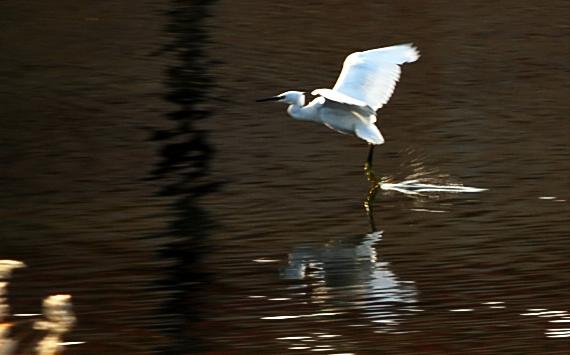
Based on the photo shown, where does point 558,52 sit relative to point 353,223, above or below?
above

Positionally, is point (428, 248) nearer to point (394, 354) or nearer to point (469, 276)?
point (469, 276)

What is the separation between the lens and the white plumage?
32.0ft

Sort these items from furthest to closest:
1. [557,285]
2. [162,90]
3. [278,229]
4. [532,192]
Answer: [162,90], [532,192], [278,229], [557,285]

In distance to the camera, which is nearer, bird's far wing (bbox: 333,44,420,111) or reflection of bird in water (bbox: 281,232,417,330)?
reflection of bird in water (bbox: 281,232,417,330)

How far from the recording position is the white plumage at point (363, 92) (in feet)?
32.0

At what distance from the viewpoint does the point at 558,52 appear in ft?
49.4

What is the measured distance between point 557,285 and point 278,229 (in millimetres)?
2187

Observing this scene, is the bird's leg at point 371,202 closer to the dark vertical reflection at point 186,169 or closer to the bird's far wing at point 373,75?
the bird's far wing at point 373,75

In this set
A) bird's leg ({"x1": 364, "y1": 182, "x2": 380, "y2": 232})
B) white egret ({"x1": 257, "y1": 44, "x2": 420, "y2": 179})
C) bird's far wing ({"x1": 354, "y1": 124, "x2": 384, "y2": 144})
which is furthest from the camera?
white egret ({"x1": 257, "y1": 44, "x2": 420, "y2": 179})

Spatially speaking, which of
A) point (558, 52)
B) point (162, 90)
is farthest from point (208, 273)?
point (558, 52)

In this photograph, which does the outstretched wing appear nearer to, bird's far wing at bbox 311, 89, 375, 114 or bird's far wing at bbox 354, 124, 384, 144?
bird's far wing at bbox 311, 89, 375, 114

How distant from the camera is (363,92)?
9.77 m

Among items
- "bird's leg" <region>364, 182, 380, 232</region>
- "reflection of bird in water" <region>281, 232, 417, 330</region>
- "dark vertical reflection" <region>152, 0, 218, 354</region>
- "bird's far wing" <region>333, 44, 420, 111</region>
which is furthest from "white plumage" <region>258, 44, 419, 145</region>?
"reflection of bird in water" <region>281, 232, 417, 330</region>

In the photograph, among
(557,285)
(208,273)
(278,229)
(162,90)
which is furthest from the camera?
(162,90)
